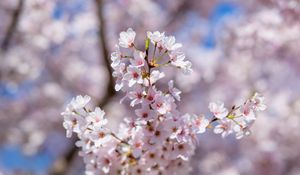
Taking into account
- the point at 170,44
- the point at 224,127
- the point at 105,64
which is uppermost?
the point at 105,64

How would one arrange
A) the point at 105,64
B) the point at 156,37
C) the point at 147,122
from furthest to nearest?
the point at 105,64 < the point at 147,122 < the point at 156,37

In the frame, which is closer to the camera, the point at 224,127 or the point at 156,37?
the point at 156,37

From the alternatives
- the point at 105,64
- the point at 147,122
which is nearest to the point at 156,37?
the point at 147,122

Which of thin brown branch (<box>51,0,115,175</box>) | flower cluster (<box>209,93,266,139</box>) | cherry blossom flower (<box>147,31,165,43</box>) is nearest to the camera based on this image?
cherry blossom flower (<box>147,31,165,43</box>)

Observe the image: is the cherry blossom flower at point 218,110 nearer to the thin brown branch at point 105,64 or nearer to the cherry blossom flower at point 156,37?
the cherry blossom flower at point 156,37

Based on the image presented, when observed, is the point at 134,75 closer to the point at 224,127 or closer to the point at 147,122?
the point at 147,122

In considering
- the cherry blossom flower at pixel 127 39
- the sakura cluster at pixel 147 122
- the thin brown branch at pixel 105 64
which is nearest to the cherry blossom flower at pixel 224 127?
the sakura cluster at pixel 147 122

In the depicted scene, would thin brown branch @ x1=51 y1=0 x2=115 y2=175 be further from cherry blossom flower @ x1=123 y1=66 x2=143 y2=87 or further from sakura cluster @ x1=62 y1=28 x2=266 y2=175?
cherry blossom flower @ x1=123 y1=66 x2=143 y2=87

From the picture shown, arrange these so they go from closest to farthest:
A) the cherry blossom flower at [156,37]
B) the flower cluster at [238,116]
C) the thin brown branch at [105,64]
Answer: the cherry blossom flower at [156,37], the flower cluster at [238,116], the thin brown branch at [105,64]

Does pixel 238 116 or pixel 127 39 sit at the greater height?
pixel 127 39

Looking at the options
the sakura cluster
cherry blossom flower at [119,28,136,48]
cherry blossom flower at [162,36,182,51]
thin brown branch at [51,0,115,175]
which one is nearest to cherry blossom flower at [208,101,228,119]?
the sakura cluster
